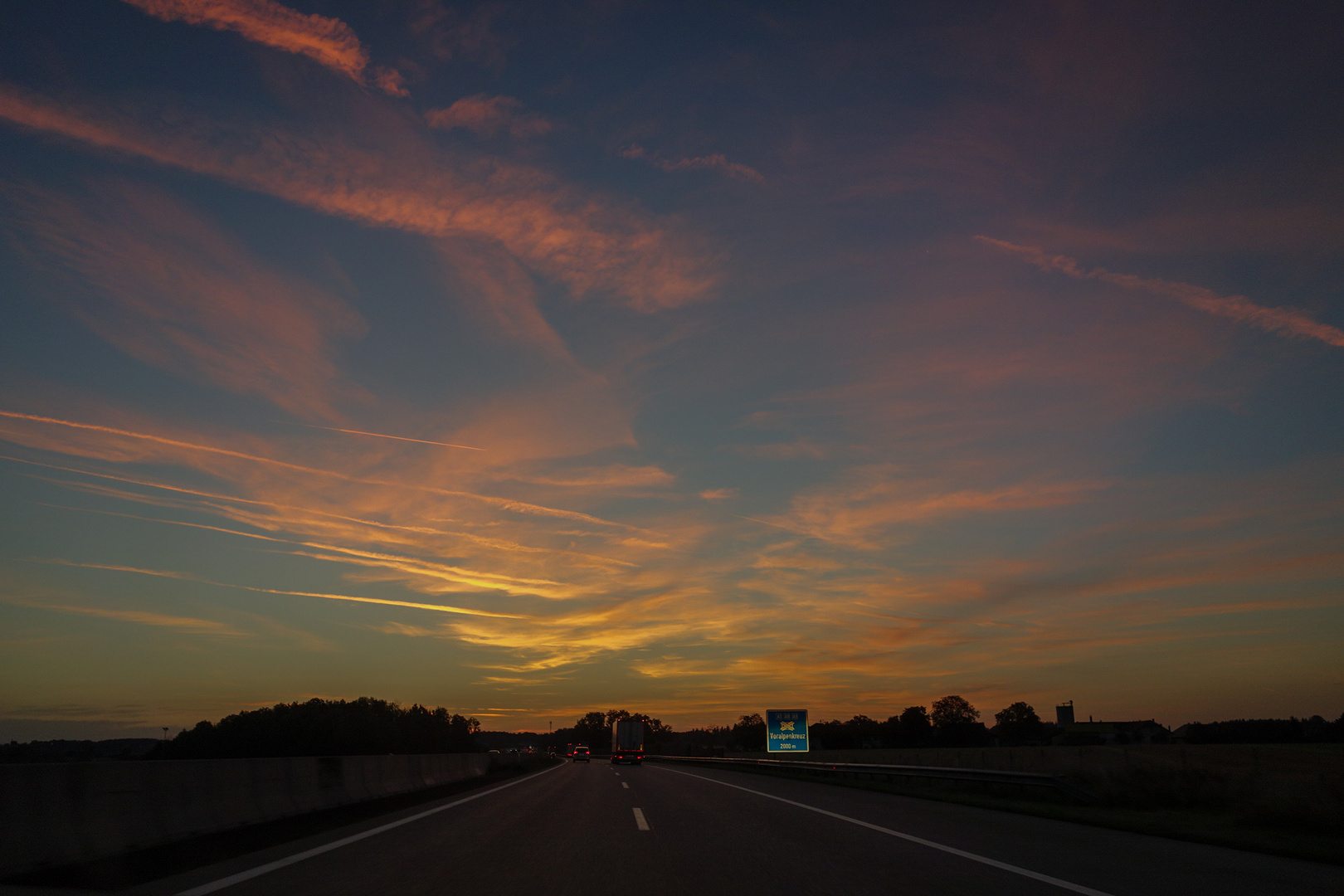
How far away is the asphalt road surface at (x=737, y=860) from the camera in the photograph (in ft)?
23.6

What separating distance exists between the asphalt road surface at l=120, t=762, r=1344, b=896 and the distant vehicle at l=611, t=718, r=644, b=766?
51458 millimetres

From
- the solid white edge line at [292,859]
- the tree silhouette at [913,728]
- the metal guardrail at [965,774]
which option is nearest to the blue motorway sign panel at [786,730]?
the metal guardrail at [965,774]

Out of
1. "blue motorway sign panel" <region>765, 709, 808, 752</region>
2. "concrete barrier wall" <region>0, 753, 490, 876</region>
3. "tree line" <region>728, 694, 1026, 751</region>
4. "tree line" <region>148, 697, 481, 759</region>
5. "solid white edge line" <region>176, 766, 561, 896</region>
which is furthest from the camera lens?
"tree line" <region>728, 694, 1026, 751</region>

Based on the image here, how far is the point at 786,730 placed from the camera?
4475cm

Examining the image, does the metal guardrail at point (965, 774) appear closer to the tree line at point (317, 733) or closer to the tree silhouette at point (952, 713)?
the tree line at point (317, 733)

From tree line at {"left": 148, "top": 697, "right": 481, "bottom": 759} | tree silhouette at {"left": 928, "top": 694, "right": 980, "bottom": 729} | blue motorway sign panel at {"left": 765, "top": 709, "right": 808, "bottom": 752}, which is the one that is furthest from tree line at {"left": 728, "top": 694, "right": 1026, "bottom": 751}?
blue motorway sign panel at {"left": 765, "top": 709, "right": 808, "bottom": 752}

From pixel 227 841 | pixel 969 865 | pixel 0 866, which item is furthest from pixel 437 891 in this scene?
pixel 969 865

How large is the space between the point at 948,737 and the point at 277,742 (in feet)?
402

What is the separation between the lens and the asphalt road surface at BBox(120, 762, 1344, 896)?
7.20 metres

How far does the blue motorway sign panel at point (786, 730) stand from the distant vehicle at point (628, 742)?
2125 centimetres

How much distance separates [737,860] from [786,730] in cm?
3783

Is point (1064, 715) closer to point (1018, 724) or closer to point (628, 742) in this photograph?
point (1018, 724)

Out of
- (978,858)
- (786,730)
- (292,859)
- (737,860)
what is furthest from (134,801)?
(786,730)

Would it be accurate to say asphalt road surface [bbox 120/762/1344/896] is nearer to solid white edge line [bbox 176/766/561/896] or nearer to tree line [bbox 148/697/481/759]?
solid white edge line [bbox 176/766/561/896]
